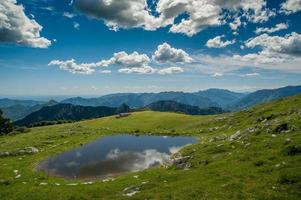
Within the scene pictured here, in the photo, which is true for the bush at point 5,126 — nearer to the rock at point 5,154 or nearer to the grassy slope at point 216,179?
the rock at point 5,154

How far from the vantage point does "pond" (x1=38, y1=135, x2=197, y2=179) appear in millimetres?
45875

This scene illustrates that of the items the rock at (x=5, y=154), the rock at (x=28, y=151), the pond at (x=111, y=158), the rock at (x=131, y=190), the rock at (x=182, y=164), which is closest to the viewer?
the rock at (x=131, y=190)

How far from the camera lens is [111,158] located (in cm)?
5634

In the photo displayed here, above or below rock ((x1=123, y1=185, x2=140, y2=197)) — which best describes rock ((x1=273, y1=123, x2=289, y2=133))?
above

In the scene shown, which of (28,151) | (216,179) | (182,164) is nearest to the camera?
(216,179)

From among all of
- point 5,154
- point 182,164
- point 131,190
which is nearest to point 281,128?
point 182,164

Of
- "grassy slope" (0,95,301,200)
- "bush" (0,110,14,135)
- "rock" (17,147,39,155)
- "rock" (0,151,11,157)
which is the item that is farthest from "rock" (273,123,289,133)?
"bush" (0,110,14,135)

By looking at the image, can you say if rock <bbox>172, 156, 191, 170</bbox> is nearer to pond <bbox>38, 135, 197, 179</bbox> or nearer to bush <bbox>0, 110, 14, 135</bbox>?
pond <bbox>38, 135, 197, 179</bbox>

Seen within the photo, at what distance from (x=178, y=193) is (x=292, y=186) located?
9.16 metres

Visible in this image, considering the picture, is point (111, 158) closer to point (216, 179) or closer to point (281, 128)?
point (281, 128)

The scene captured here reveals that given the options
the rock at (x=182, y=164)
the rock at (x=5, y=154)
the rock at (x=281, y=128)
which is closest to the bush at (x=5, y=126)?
the rock at (x=5, y=154)

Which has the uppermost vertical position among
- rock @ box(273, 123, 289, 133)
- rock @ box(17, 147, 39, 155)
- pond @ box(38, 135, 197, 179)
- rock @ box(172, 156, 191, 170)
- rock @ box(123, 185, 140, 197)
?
rock @ box(273, 123, 289, 133)

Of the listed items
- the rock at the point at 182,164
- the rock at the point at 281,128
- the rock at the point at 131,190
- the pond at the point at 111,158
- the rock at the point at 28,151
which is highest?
the rock at the point at 281,128

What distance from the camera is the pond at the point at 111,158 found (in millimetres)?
45875
